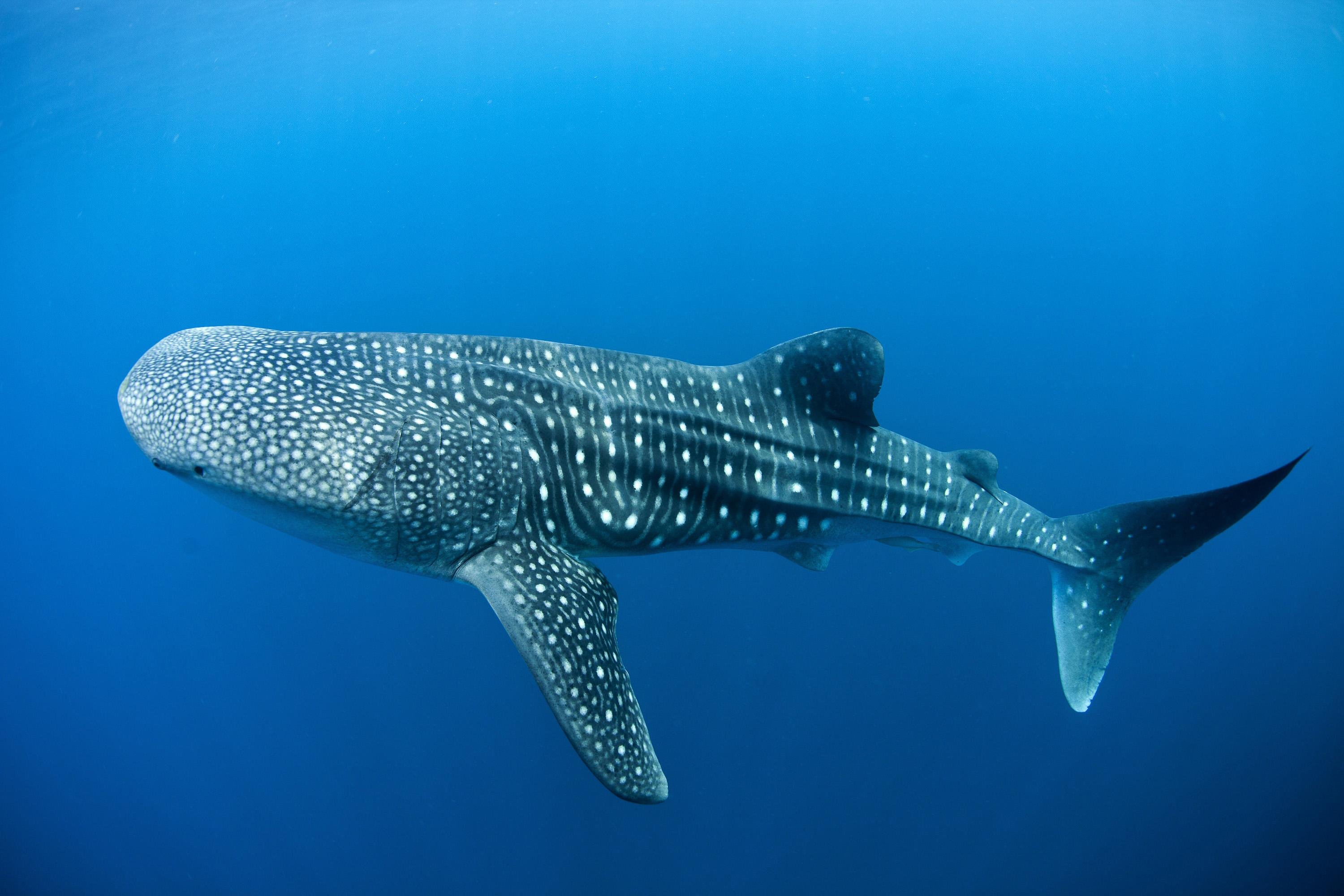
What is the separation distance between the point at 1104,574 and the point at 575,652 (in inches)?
142

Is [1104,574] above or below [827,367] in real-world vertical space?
below

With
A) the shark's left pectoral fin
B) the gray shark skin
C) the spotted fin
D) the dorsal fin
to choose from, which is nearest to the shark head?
the gray shark skin

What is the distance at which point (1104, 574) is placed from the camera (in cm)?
398

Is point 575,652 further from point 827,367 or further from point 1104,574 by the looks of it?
point 1104,574

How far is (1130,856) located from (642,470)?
28.6 feet

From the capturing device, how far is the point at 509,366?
9.77ft

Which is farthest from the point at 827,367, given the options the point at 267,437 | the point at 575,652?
the point at 267,437

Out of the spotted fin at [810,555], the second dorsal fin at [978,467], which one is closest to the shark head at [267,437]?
the spotted fin at [810,555]

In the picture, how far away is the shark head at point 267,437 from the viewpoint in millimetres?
2369

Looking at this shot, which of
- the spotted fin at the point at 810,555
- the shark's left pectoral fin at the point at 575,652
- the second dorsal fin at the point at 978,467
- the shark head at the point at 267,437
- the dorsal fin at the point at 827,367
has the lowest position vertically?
the shark's left pectoral fin at the point at 575,652

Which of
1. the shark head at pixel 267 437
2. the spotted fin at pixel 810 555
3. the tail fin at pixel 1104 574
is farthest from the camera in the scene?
the spotted fin at pixel 810 555

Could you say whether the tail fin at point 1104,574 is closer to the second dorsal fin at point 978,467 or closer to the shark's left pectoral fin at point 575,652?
the second dorsal fin at point 978,467

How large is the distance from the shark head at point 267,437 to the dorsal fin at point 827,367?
205 cm

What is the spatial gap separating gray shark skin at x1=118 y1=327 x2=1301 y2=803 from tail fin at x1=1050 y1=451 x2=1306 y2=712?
0.01 m
